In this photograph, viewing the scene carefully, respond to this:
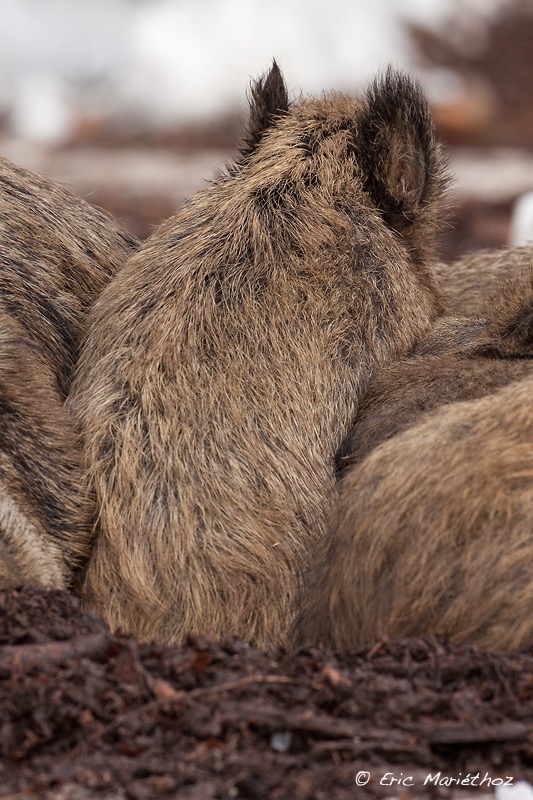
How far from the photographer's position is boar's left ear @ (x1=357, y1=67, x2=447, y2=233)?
489cm

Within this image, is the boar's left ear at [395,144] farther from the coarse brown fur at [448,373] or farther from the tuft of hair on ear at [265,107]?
the coarse brown fur at [448,373]

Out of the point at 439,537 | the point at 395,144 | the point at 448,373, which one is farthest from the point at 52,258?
the point at 439,537

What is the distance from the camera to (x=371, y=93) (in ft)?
16.2

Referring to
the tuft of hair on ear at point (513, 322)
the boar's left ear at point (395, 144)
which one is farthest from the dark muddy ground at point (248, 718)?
the boar's left ear at point (395, 144)

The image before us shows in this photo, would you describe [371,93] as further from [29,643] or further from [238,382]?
[29,643]

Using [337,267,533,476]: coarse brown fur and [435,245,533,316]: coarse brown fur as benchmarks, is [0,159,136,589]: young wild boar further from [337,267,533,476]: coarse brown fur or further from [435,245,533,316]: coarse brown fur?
[435,245,533,316]: coarse brown fur

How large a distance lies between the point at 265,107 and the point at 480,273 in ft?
6.71

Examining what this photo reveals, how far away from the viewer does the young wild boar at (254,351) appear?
402 centimetres

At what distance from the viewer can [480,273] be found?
6.70 m

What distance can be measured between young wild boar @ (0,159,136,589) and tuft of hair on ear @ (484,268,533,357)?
1.61m

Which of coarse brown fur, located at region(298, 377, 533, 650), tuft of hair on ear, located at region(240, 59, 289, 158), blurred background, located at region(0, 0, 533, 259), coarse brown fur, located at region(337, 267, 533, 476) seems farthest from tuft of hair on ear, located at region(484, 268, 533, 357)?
blurred background, located at region(0, 0, 533, 259)

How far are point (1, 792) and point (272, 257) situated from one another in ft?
8.06

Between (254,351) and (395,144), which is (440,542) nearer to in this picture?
(254,351)

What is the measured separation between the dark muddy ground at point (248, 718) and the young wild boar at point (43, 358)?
62 cm
